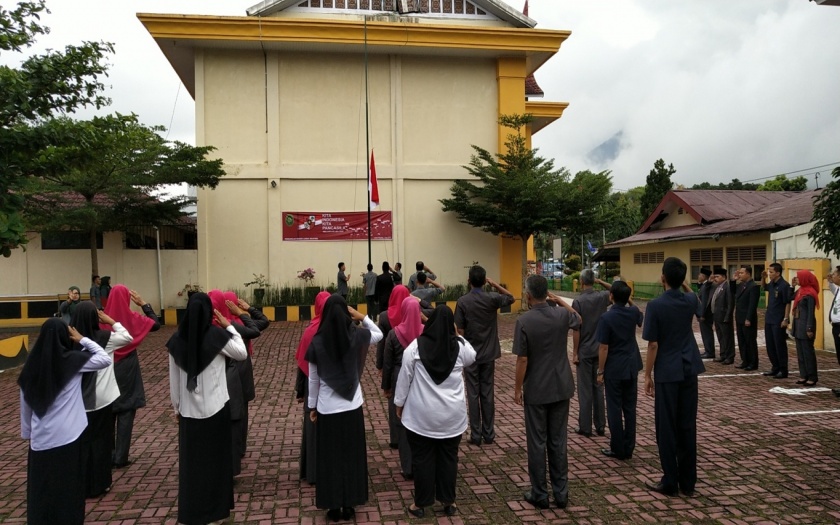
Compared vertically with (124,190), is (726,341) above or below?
below

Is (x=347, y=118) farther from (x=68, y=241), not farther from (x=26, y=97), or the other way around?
(x=26, y=97)

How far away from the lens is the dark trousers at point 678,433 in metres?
4.77

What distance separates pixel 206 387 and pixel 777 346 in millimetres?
8774

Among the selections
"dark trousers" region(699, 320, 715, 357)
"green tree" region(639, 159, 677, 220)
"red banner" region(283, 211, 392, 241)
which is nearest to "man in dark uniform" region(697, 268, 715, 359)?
"dark trousers" region(699, 320, 715, 357)

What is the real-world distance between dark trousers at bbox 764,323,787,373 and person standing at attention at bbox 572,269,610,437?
14.9ft

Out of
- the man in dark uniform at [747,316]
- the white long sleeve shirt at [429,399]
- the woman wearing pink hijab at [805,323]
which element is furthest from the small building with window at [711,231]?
the white long sleeve shirt at [429,399]

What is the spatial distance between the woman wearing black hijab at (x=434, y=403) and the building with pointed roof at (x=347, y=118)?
14487 millimetres

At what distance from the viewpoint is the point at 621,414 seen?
18.5 feet

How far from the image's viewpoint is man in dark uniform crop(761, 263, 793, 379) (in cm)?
907

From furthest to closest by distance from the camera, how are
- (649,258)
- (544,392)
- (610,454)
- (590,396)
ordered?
(649,258) → (590,396) → (610,454) → (544,392)

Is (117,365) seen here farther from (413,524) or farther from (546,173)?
(546,173)

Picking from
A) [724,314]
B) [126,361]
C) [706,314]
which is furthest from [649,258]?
[126,361]

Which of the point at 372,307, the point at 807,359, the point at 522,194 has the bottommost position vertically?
the point at 807,359

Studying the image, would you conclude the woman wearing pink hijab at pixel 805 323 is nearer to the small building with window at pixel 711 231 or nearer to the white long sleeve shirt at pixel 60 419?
the white long sleeve shirt at pixel 60 419
